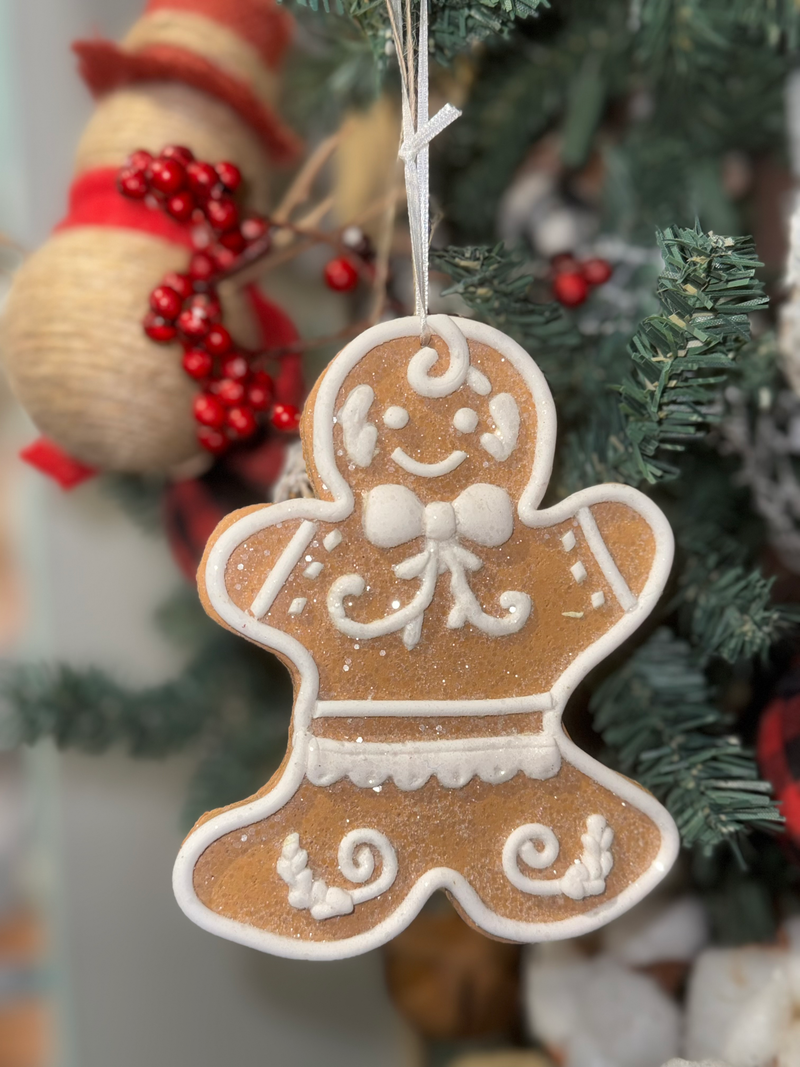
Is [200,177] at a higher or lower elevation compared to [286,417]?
higher

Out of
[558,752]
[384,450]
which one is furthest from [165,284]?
[558,752]

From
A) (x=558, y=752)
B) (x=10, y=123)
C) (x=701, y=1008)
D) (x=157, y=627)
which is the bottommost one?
(x=701, y=1008)

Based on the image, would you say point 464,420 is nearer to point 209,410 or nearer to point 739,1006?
point 209,410

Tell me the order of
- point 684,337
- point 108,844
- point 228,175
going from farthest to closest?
point 108,844, point 228,175, point 684,337

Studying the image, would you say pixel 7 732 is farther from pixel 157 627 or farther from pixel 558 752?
pixel 558 752

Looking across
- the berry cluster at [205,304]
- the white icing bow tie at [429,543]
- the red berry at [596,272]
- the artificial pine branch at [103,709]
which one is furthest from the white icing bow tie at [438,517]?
the artificial pine branch at [103,709]

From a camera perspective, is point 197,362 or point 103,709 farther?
point 103,709

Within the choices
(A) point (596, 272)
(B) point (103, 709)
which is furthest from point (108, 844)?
(A) point (596, 272)
